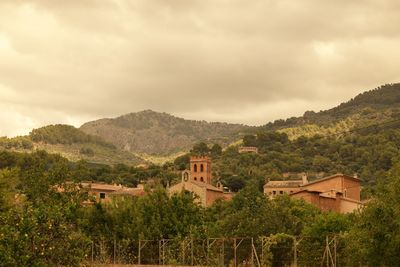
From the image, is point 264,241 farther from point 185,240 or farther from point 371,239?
point 371,239

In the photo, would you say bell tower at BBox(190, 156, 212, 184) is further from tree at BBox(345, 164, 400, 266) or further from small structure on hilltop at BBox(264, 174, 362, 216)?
tree at BBox(345, 164, 400, 266)

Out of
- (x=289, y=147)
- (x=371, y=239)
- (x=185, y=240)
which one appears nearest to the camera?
(x=371, y=239)

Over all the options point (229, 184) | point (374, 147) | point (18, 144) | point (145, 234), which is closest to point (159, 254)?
point (145, 234)

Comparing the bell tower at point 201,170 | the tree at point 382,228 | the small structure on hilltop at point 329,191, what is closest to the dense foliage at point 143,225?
the tree at point 382,228

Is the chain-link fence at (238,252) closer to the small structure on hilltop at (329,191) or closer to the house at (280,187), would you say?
the small structure on hilltop at (329,191)

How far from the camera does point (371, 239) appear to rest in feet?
66.4

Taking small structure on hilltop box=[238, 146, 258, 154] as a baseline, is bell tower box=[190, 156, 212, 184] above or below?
below

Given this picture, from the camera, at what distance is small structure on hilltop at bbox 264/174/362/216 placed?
7919 cm

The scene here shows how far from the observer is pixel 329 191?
3356 inches

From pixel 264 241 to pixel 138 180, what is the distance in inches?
3561

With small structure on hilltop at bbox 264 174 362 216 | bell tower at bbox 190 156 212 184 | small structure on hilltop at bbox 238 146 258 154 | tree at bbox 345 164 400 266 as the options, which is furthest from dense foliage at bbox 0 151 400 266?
small structure on hilltop at bbox 238 146 258 154

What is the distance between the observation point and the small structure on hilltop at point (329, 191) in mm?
79188

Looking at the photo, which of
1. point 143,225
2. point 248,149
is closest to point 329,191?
point 143,225

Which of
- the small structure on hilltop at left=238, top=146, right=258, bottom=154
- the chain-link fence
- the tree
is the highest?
the small structure on hilltop at left=238, top=146, right=258, bottom=154
